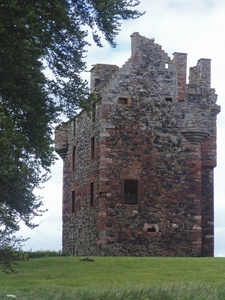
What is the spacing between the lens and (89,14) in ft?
81.8

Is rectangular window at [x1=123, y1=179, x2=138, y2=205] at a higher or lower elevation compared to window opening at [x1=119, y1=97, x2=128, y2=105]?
lower

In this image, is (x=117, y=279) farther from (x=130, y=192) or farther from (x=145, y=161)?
(x=145, y=161)

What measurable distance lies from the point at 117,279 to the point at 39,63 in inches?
309

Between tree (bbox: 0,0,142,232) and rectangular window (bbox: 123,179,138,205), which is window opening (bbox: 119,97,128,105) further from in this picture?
tree (bbox: 0,0,142,232)

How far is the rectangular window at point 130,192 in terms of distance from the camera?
36844 millimetres

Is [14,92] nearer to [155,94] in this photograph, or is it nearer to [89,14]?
[89,14]

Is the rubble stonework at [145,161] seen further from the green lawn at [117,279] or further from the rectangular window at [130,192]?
the green lawn at [117,279]

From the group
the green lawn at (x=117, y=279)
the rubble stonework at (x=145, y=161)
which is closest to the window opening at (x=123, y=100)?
the rubble stonework at (x=145, y=161)

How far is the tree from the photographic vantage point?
72.9 feet

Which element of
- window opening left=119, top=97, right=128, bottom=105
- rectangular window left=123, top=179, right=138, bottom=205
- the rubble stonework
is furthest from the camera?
window opening left=119, top=97, right=128, bottom=105

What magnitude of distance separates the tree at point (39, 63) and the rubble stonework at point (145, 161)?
10.4m

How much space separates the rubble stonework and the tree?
10.4 meters

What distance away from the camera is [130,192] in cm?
3709

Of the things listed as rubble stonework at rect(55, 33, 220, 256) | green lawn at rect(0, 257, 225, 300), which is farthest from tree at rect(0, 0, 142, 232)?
rubble stonework at rect(55, 33, 220, 256)
